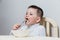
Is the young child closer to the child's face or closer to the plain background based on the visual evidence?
the child's face

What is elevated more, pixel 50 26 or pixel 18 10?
pixel 18 10

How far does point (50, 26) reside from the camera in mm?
1348

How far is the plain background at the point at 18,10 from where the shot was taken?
1.54 meters

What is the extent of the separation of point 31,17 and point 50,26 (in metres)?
0.19

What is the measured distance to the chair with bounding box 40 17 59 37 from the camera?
1.28m

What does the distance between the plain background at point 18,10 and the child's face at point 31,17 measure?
10.8 inches

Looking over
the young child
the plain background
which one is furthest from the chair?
the plain background

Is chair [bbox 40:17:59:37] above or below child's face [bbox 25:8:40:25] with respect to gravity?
below

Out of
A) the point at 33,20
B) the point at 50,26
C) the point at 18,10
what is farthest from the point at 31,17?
the point at 18,10

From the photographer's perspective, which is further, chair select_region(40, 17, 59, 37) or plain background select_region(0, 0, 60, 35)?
plain background select_region(0, 0, 60, 35)

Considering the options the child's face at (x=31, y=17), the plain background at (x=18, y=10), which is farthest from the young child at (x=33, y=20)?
the plain background at (x=18, y=10)

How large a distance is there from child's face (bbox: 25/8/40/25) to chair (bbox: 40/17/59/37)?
68 millimetres

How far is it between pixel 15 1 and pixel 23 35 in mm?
1027

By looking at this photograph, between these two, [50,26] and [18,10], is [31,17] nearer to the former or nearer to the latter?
[50,26]
